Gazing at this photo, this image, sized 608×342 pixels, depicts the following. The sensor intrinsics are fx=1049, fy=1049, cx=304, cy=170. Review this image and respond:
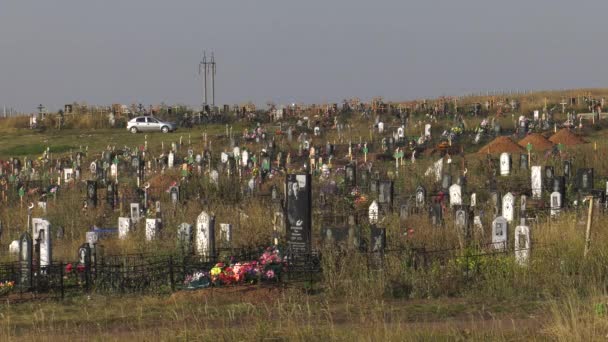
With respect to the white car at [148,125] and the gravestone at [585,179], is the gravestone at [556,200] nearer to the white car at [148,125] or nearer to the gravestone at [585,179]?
the gravestone at [585,179]

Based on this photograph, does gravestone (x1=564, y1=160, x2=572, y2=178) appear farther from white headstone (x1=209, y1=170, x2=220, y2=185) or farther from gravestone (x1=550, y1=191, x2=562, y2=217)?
white headstone (x1=209, y1=170, x2=220, y2=185)

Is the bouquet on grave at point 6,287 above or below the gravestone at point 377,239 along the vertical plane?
below

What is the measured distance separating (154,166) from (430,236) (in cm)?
1925

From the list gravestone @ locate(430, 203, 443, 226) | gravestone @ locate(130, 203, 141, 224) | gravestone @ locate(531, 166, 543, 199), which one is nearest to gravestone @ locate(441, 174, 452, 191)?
gravestone @ locate(531, 166, 543, 199)

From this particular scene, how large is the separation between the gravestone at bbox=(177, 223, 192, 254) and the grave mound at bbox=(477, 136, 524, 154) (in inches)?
658

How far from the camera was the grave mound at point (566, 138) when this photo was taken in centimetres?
3416

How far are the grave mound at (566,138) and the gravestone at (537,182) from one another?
357 inches

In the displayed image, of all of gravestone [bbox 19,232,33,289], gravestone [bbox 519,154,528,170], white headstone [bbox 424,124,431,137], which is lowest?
gravestone [bbox 19,232,33,289]

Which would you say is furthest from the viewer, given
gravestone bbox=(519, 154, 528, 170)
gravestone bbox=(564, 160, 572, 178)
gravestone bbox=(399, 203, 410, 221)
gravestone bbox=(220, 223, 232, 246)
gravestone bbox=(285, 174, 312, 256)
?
gravestone bbox=(519, 154, 528, 170)

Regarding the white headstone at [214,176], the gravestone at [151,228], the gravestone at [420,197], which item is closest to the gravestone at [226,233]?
the gravestone at [151,228]

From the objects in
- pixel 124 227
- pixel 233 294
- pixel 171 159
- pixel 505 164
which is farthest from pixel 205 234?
pixel 171 159

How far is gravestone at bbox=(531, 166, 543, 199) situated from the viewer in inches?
963

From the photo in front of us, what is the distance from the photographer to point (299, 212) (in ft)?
56.4

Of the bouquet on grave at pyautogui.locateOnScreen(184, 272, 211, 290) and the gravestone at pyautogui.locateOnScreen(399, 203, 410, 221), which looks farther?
the gravestone at pyautogui.locateOnScreen(399, 203, 410, 221)
